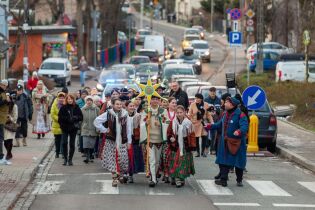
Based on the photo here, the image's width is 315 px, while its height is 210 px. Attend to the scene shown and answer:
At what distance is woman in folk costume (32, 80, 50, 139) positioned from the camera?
25.7 m

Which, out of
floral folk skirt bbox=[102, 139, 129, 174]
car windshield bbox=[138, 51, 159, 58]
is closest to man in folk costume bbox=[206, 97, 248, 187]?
floral folk skirt bbox=[102, 139, 129, 174]

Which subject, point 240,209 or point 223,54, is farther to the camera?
point 223,54

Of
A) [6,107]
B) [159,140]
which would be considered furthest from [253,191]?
[6,107]

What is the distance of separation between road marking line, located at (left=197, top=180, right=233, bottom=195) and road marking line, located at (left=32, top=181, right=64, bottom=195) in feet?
8.53

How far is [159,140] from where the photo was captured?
1703cm

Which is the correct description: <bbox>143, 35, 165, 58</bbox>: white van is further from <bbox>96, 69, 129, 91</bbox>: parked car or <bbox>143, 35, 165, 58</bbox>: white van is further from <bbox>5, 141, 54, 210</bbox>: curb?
<bbox>5, 141, 54, 210</bbox>: curb

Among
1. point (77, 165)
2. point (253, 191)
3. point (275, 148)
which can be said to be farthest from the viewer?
point (275, 148)

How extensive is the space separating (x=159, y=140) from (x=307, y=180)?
3.47 m

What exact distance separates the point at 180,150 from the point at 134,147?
893mm

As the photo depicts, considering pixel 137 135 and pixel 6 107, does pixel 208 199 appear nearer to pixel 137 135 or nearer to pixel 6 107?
pixel 137 135

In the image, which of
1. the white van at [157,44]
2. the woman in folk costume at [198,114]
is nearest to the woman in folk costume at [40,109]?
the woman in folk costume at [198,114]

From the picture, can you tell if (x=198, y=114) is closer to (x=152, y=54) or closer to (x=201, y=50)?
(x=152, y=54)

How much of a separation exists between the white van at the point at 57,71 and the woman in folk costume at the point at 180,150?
37510 millimetres

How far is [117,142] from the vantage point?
17.0 m
